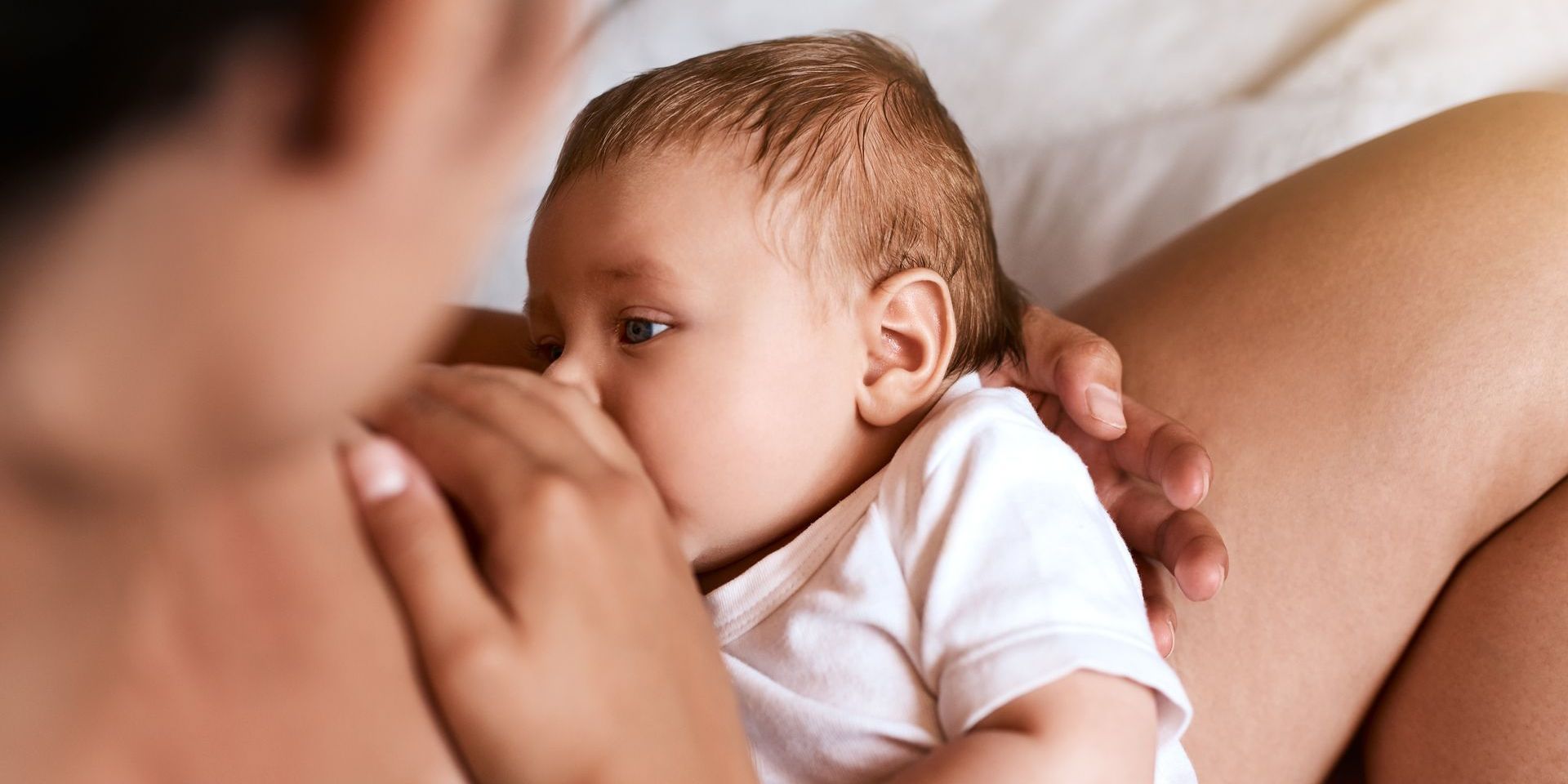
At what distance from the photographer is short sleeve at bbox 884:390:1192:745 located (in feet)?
2.35

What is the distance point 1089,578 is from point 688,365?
11.7 inches

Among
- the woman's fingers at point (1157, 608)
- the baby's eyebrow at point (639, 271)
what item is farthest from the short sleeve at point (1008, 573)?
the baby's eyebrow at point (639, 271)

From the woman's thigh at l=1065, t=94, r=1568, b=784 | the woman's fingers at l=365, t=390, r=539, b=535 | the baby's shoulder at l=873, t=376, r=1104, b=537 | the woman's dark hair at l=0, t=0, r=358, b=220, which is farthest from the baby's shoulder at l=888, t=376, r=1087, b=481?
the woman's dark hair at l=0, t=0, r=358, b=220

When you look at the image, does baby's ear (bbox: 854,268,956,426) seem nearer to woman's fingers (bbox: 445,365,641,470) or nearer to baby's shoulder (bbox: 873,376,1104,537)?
baby's shoulder (bbox: 873,376,1104,537)

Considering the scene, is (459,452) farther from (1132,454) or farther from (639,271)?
(1132,454)

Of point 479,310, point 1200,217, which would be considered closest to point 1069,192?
point 1200,217

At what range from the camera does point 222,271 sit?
0.80 ft

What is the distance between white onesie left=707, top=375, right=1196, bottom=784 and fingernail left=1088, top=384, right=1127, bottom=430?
16cm

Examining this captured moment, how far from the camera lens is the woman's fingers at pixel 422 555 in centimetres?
44

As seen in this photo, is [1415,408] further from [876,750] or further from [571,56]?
[571,56]

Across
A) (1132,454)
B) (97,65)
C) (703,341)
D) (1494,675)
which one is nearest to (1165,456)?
(1132,454)

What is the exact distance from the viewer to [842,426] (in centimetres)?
91

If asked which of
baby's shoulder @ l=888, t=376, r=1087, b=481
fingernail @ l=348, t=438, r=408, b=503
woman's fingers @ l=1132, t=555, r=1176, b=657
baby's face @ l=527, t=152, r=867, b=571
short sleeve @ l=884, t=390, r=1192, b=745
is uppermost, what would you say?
fingernail @ l=348, t=438, r=408, b=503

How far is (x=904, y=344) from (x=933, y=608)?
0.82 feet
